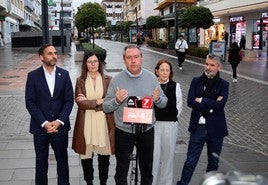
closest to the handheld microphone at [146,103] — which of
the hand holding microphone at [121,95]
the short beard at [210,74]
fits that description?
the hand holding microphone at [121,95]

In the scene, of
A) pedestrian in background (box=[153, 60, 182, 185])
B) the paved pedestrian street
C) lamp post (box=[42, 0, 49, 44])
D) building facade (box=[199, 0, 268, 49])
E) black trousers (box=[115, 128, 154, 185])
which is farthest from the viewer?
building facade (box=[199, 0, 268, 49])

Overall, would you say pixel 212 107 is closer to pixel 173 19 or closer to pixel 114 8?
pixel 173 19

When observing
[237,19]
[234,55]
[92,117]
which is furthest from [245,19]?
[92,117]

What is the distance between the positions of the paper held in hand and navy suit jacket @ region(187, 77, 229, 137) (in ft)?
3.71

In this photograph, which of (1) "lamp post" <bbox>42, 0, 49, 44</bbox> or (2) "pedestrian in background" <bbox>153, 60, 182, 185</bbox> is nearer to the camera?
(2) "pedestrian in background" <bbox>153, 60, 182, 185</bbox>

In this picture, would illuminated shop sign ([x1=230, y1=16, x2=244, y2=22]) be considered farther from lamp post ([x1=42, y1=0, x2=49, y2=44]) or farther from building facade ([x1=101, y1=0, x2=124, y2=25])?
building facade ([x1=101, y1=0, x2=124, y2=25])

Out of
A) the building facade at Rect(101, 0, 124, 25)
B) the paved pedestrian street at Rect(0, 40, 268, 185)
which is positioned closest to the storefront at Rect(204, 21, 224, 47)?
the paved pedestrian street at Rect(0, 40, 268, 185)

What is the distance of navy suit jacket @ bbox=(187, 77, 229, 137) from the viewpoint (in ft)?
15.6

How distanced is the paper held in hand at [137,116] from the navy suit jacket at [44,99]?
1142 millimetres

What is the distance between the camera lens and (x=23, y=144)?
7332 mm

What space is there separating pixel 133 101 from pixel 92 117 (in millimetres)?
1039

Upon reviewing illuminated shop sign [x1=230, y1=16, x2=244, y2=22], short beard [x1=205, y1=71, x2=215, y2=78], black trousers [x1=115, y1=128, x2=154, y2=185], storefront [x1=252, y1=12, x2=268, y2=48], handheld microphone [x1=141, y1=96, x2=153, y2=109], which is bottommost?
black trousers [x1=115, y1=128, x2=154, y2=185]

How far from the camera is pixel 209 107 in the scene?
477cm

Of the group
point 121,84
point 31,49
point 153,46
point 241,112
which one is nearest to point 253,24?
point 153,46
